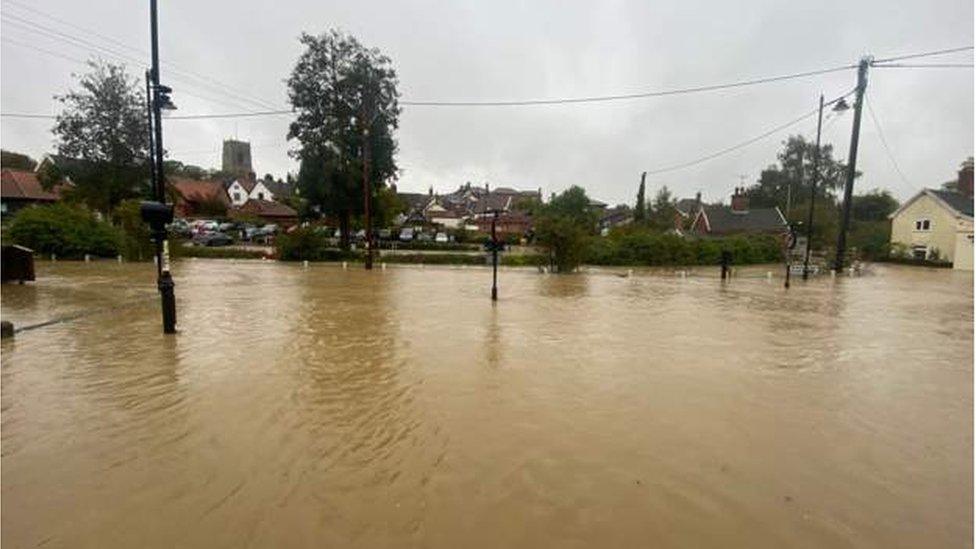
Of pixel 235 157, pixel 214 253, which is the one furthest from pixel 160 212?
pixel 235 157

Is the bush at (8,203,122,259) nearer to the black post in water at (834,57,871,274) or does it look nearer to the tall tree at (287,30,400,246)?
the tall tree at (287,30,400,246)

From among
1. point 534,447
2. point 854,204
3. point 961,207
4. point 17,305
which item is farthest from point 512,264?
point 854,204

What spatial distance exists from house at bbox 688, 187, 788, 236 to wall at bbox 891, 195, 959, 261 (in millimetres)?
9395

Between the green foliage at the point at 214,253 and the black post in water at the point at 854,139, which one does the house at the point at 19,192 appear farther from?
the black post in water at the point at 854,139

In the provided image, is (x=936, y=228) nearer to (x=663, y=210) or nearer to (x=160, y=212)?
(x=663, y=210)

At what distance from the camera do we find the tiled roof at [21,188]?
4695cm

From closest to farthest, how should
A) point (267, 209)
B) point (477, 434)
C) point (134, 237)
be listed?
1. point (477, 434)
2. point (134, 237)
3. point (267, 209)

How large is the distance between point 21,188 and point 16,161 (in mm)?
24863

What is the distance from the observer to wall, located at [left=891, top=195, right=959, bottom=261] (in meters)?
41.8

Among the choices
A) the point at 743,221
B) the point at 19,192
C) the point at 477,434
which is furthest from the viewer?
the point at 743,221

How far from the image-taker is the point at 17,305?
13.5 m

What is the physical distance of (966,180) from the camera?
45.9 m

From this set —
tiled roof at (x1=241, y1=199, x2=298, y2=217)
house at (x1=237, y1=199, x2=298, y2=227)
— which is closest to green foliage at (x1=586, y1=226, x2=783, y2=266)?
house at (x1=237, y1=199, x2=298, y2=227)

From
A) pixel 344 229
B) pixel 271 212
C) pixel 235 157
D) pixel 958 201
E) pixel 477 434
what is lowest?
pixel 477 434
